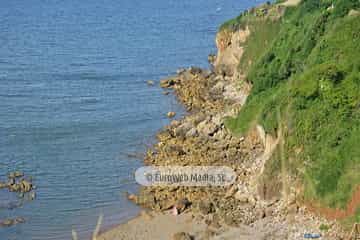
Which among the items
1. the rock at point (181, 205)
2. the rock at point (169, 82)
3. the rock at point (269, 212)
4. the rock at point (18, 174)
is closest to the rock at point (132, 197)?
the rock at point (181, 205)

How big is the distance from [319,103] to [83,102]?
27.9 metres

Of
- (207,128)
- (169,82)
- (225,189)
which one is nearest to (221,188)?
(225,189)

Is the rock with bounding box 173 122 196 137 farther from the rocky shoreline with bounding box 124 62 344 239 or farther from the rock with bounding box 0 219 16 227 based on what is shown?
the rock with bounding box 0 219 16 227

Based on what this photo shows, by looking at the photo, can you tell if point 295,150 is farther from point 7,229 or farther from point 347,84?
point 7,229

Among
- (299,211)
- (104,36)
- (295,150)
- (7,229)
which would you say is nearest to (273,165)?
(295,150)

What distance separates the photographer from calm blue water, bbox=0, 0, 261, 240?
36.8 m

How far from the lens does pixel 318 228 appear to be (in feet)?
96.2

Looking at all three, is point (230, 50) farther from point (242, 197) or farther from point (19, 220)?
point (19, 220)

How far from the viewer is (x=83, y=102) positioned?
5669 cm

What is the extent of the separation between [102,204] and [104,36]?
57852 mm

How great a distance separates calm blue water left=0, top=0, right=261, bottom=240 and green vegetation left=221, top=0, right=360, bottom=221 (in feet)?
33.1

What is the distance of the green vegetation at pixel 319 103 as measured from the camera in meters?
31.0

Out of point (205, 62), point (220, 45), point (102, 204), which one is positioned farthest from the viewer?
point (205, 62)

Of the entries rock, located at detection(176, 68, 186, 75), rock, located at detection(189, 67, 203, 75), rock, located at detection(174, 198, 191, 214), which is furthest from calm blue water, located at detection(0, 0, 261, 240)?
rock, located at detection(189, 67, 203, 75)
